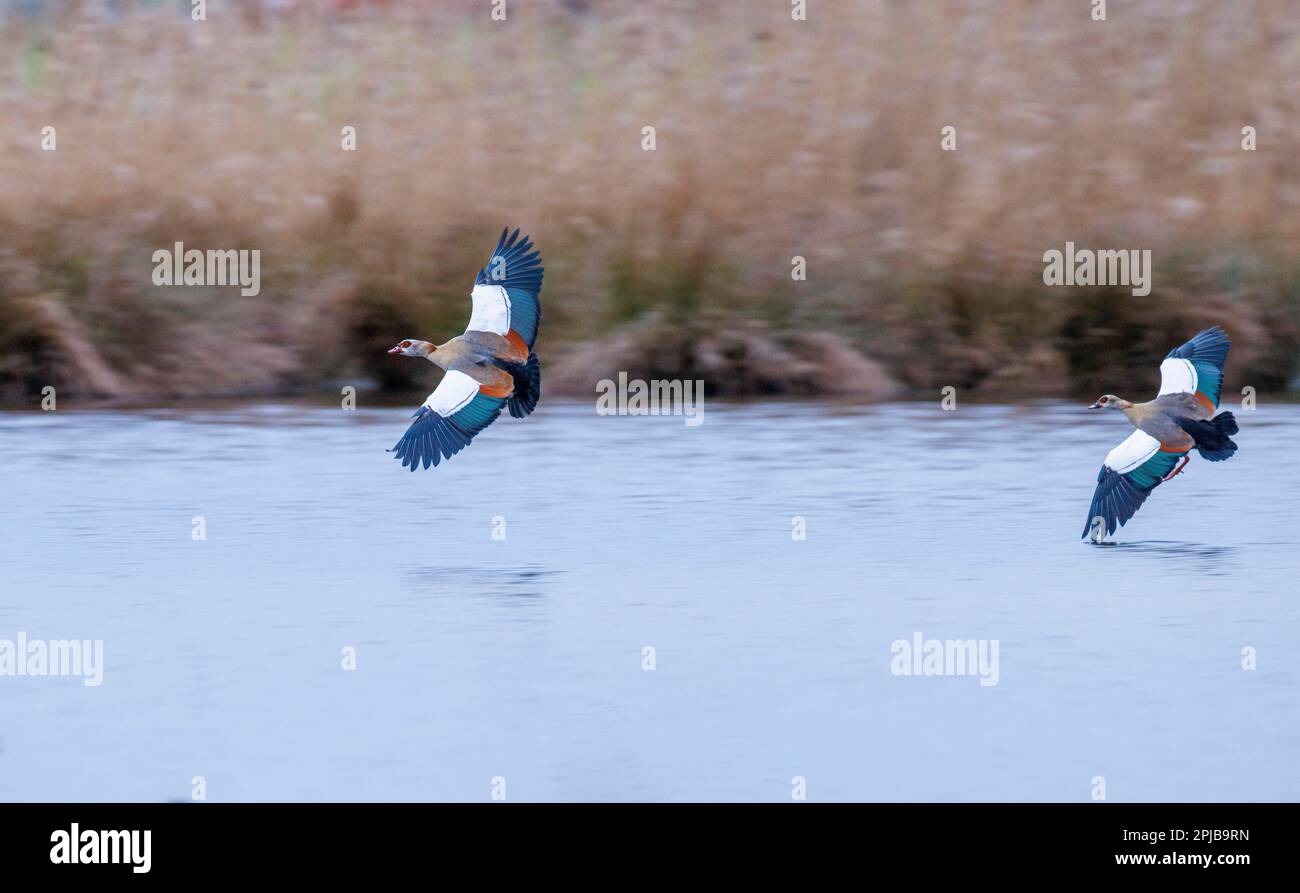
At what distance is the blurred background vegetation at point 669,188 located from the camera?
12.7 m

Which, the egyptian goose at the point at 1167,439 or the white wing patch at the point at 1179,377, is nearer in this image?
the egyptian goose at the point at 1167,439

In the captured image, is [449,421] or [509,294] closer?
[449,421]

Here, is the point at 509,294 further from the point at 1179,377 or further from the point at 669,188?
the point at 669,188

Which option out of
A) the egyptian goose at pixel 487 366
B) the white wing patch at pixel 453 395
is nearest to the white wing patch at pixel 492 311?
the egyptian goose at pixel 487 366

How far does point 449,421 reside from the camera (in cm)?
835

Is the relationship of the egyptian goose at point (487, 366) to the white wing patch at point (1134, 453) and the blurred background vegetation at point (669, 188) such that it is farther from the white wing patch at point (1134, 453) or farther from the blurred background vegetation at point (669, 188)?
the blurred background vegetation at point (669, 188)

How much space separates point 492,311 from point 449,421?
46 centimetres

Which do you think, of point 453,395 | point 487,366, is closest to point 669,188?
point 487,366

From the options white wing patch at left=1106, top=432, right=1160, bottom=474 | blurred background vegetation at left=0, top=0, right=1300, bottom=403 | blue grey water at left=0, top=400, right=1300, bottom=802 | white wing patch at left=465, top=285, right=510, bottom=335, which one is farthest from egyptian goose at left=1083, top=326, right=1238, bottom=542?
blurred background vegetation at left=0, top=0, right=1300, bottom=403

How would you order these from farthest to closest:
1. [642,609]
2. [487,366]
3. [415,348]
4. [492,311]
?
[415,348]
[492,311]
[487,366]
[642,609]

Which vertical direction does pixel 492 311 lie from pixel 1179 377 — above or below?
above

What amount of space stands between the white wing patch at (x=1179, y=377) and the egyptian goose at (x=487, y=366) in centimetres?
197

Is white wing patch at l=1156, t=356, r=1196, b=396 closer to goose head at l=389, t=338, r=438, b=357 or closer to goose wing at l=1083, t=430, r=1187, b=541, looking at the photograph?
goose wing at l=1083, t=430, r=1187, b=541

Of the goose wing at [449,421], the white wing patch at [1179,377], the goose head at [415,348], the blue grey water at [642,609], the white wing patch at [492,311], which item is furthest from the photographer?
the goose head at [415,348]
